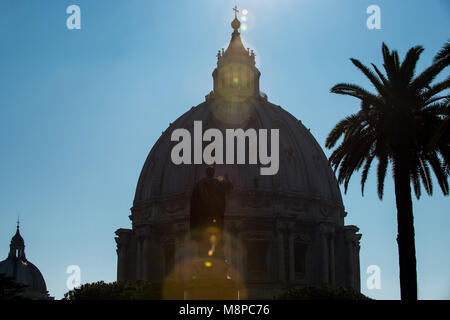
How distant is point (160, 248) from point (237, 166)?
1280cm

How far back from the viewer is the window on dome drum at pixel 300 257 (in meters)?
90.6

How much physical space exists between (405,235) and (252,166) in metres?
59.2

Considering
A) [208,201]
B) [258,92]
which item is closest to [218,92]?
[258,92]

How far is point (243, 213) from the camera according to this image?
89.6m

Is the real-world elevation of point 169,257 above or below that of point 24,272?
below

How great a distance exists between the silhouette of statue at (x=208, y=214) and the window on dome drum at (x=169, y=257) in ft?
219

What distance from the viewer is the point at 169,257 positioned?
301 ft

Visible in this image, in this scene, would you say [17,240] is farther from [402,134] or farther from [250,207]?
[402,134]

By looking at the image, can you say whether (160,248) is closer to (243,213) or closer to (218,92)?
(243,213)

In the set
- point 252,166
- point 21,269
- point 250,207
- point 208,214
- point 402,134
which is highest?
point 252,166

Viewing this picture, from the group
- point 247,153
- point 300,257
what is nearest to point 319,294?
point 300,257

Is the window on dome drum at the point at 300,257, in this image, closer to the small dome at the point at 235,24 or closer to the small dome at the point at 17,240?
the small dome at the point at 235,24
